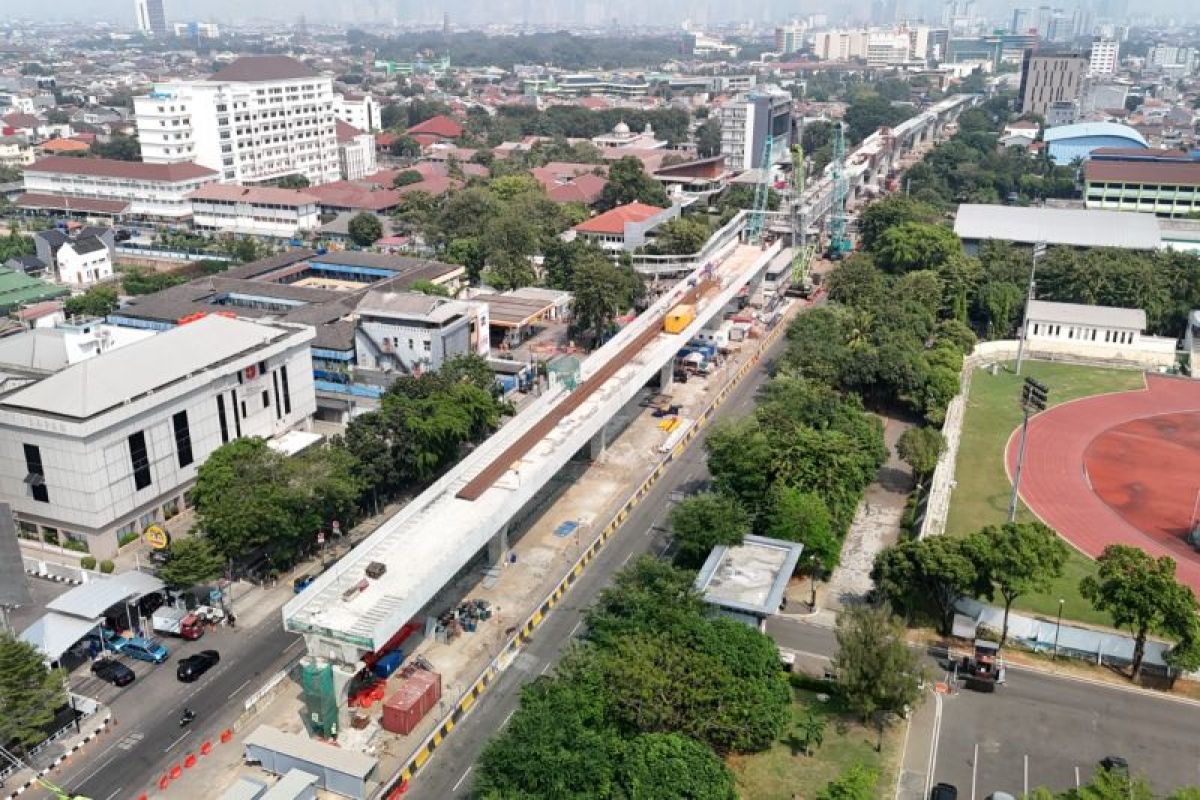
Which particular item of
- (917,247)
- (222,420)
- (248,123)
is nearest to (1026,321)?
(917,247)

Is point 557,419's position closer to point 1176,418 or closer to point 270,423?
point 270,423

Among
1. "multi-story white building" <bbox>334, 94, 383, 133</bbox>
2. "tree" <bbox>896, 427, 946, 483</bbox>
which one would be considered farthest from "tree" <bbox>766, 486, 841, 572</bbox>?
"multi-story white building" <bbox>334, 94, 383, 133</bbox>

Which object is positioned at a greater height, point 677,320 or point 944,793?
point 677,320

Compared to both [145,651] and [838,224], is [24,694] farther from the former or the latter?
[838,224]

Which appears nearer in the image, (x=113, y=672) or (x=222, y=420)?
(x=113, y=672)

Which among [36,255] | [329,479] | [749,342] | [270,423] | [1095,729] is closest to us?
[1095,729]

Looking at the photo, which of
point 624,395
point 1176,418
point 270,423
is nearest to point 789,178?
point 1176,418

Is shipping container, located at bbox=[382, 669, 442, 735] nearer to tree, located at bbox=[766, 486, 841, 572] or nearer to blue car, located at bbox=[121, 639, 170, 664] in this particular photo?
blue car, located at bbox=[121, 639, 170, 664]
